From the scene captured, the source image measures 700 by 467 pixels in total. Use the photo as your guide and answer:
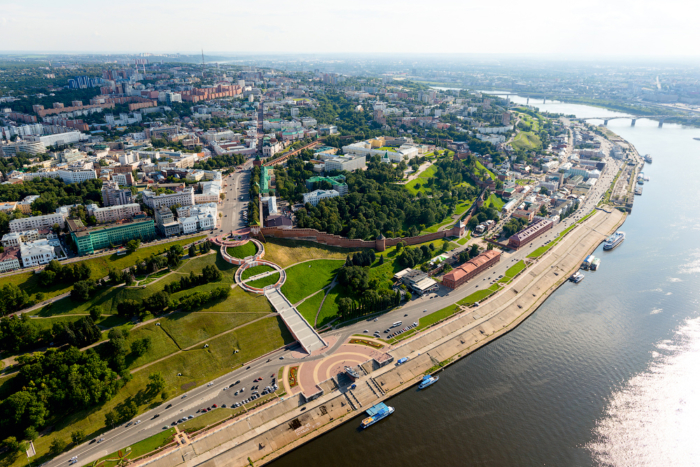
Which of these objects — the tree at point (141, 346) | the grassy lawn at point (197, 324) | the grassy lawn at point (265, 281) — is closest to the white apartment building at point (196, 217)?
the grassy lawn at point (265, 281)

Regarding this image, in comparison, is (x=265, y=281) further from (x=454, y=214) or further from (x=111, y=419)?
(x=454, y=214)

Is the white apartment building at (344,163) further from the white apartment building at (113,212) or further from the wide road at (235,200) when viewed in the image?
the white apartment building at (113,212)

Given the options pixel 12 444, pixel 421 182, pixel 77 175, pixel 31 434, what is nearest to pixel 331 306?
pixel 31 434

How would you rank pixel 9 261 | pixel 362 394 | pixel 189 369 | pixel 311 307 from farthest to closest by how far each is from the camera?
pixel 311 307 → pixel 9 261 → pixel 189 369 → pixel 362 394

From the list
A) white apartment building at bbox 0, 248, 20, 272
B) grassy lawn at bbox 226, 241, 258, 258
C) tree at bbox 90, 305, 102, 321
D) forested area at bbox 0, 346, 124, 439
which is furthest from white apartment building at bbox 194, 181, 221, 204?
forested area at bbox 0, 346, 124, 439

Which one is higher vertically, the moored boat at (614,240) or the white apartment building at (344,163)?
the white apartment building at (344,163)

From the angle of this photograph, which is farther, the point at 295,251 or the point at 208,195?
the point at 208,195

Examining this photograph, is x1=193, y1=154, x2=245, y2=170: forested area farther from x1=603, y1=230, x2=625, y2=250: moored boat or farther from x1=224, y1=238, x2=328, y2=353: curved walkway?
x1=603, y1=230, x2=625, y2=250: moored boat
